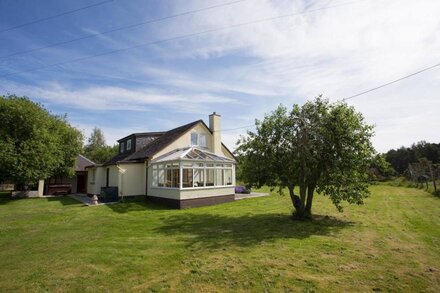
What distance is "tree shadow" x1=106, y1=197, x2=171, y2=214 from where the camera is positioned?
651 inches

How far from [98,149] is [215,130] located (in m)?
48.0

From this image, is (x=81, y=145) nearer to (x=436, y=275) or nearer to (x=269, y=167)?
(x=269, y=167)

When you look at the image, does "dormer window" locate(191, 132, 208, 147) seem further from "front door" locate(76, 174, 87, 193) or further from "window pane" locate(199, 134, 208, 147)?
"front door" locate(76, 174, 87, 193)

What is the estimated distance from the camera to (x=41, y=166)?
75.1 feet

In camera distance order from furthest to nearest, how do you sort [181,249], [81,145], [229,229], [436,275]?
[81,145]
[229,229]
[181,249]
[436,275]

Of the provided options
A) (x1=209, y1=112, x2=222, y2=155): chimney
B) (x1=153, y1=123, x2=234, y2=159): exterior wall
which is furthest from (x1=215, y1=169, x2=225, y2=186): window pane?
(x1=153, y1=123, x2=234, y2=159): exterior wall

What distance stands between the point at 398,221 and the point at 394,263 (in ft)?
22.0

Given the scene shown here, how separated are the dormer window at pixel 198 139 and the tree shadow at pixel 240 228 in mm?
9616

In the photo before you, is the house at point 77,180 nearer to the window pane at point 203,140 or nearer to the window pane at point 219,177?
the window pane at point 203,140

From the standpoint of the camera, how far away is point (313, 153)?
12.8 m

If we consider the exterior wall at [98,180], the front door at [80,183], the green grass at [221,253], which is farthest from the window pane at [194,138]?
the front door at [80,183]

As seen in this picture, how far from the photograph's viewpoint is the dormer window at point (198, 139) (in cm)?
2300

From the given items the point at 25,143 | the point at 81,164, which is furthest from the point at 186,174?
the point at 81,164

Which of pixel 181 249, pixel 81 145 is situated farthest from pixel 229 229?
pixel 81 145
